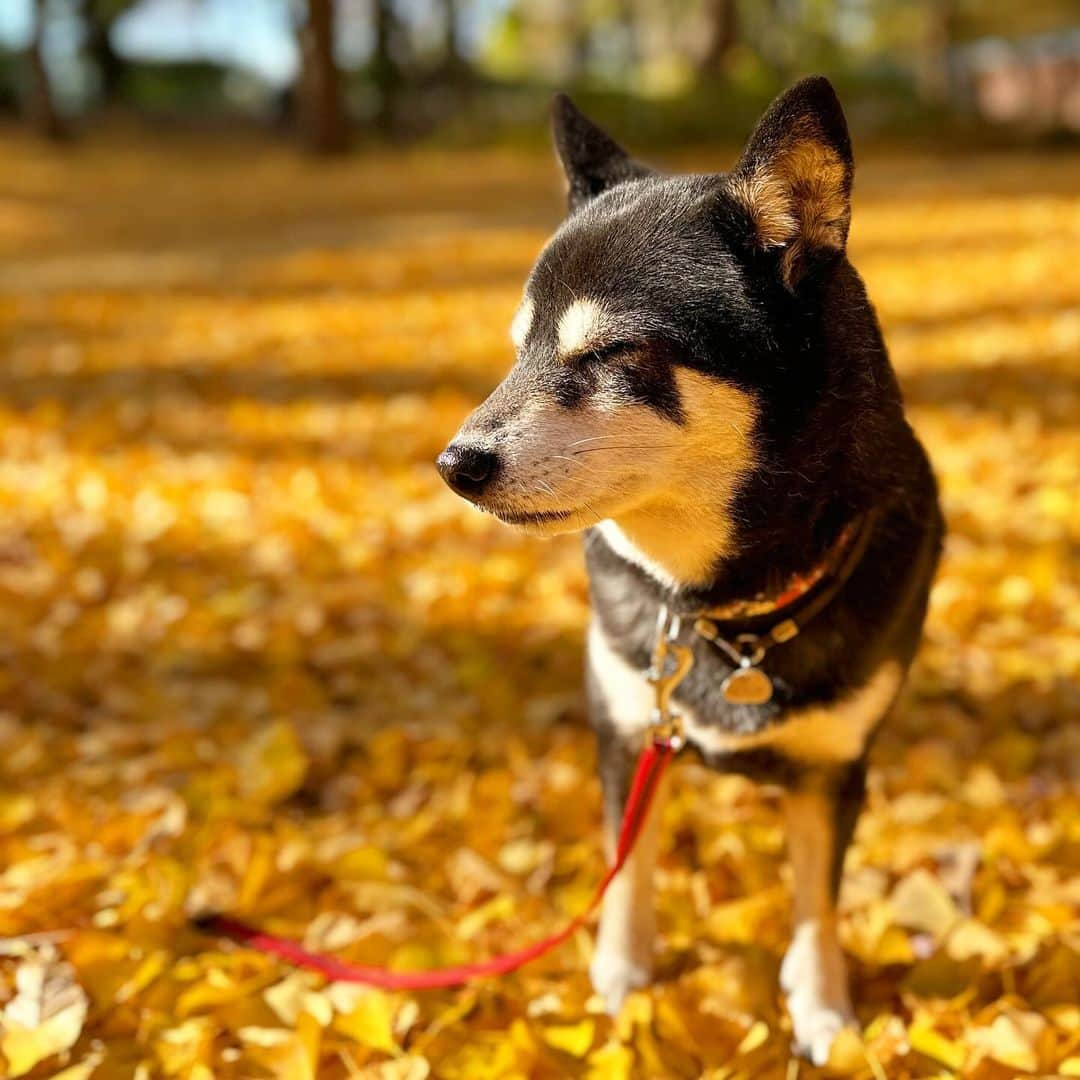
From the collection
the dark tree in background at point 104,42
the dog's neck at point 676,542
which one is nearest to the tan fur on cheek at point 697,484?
the dog's neck at point 676,542

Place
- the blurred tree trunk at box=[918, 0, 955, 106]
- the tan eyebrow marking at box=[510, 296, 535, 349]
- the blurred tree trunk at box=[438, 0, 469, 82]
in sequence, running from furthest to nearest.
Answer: the blurred tree trunk at box=[438, 0, 469, 82] → the blurred tree trunk at box=[918, 0, 955, 106] → the tan eyebrow marking at box=[510, 296, 535, 349]

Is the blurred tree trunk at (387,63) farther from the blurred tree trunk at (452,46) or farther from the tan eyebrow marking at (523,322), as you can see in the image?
the tan eyebrow marking at (523,322)

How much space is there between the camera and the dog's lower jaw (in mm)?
2150

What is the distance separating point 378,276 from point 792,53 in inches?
1153

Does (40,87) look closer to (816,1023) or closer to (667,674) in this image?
(667,674)

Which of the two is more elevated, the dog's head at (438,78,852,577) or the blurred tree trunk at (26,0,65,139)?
the dog's head at (438,78,852,577)

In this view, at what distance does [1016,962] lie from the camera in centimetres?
224

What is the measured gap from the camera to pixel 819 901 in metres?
2.20

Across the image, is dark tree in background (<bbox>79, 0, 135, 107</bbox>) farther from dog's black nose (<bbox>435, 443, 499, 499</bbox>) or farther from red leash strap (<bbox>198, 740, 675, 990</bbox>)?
dog's black nose (<bbox>435, 443, 499, 499</bbox>)

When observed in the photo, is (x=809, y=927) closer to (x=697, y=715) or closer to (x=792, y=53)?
(x=697, y=715)

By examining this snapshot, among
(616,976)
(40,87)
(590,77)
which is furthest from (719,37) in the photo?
(616,976)

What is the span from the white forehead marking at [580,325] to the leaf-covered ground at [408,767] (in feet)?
3.74

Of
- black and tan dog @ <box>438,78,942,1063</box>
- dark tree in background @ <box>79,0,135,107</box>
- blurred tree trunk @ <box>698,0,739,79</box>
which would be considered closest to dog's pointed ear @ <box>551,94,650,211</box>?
black and tan dog @ <box>438,78,942,1063</box>

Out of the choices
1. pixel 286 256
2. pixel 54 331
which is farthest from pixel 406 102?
pixel 54 331
